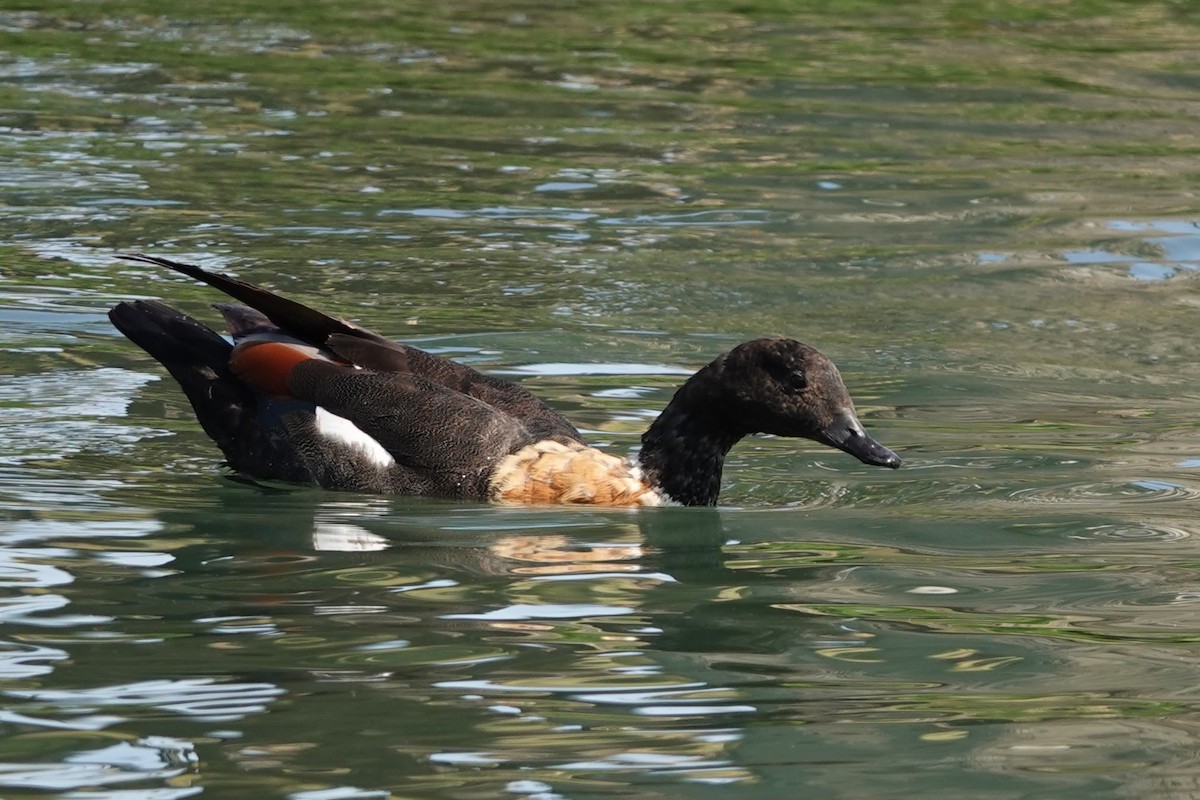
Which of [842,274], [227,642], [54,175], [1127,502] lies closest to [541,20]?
[54,175]

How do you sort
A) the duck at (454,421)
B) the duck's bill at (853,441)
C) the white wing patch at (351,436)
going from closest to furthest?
the duck's bill at (853,441), the duck at (454,421), the white wing patch at (351,436)

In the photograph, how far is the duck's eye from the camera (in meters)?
7.57

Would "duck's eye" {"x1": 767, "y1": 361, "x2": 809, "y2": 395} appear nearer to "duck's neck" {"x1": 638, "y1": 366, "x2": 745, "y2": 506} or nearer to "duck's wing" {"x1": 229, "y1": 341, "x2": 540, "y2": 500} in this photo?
"duck's neck" {"x1": 638, "y1": 366, "x2": 745, "y2": 506}

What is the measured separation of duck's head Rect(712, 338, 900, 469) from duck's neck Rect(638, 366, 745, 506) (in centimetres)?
9

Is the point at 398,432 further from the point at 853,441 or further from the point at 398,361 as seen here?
the point at 853,441

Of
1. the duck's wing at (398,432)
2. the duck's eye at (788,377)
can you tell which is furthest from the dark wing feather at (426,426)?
the duck's eye at (788,377)

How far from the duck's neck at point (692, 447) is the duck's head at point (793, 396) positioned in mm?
88

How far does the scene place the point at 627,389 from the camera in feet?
31.3

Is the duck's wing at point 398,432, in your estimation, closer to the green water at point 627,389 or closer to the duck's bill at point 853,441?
the green water at point 627,389

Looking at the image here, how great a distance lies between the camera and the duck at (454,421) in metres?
7.66

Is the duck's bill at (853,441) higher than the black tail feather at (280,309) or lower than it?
lower

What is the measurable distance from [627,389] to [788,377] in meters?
2.00

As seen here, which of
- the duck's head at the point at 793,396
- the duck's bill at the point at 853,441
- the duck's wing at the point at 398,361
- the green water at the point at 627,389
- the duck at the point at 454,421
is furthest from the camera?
the duck's wing at the point at 398,361

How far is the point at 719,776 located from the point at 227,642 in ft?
5.18
